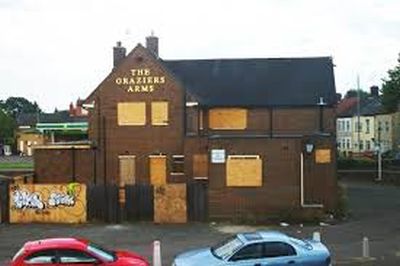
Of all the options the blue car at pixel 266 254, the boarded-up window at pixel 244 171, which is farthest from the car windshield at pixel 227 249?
the boarded-up window at pixel 244 171

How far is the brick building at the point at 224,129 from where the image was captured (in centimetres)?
4075

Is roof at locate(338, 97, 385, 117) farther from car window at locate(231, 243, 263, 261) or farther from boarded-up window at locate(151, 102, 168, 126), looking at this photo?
car window at locate(231, 243, 263, 261)

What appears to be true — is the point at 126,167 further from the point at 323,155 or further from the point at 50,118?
the point at 50,118

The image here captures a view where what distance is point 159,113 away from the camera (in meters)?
45.8

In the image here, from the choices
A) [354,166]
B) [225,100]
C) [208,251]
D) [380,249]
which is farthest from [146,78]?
[354,166]

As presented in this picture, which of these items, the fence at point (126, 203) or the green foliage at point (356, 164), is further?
the green foliage at point (356, 164)

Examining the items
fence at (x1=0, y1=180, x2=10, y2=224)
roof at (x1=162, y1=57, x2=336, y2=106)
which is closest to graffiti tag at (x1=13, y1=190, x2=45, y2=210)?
fence at (x1=0, y1=180, x2=10, y2=224)

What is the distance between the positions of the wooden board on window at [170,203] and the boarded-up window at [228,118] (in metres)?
9.37

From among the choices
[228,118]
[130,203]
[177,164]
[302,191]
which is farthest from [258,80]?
[130,203]

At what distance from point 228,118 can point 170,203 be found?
1038cm

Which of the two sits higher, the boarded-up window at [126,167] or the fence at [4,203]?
the boarded-up window at [126,167]

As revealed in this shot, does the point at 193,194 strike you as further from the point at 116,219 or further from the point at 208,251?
the point at 208,251

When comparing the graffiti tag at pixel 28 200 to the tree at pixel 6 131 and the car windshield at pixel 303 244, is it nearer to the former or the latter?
the car windshield at pixel 303 244

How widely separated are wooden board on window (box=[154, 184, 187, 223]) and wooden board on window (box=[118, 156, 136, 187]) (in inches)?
302
